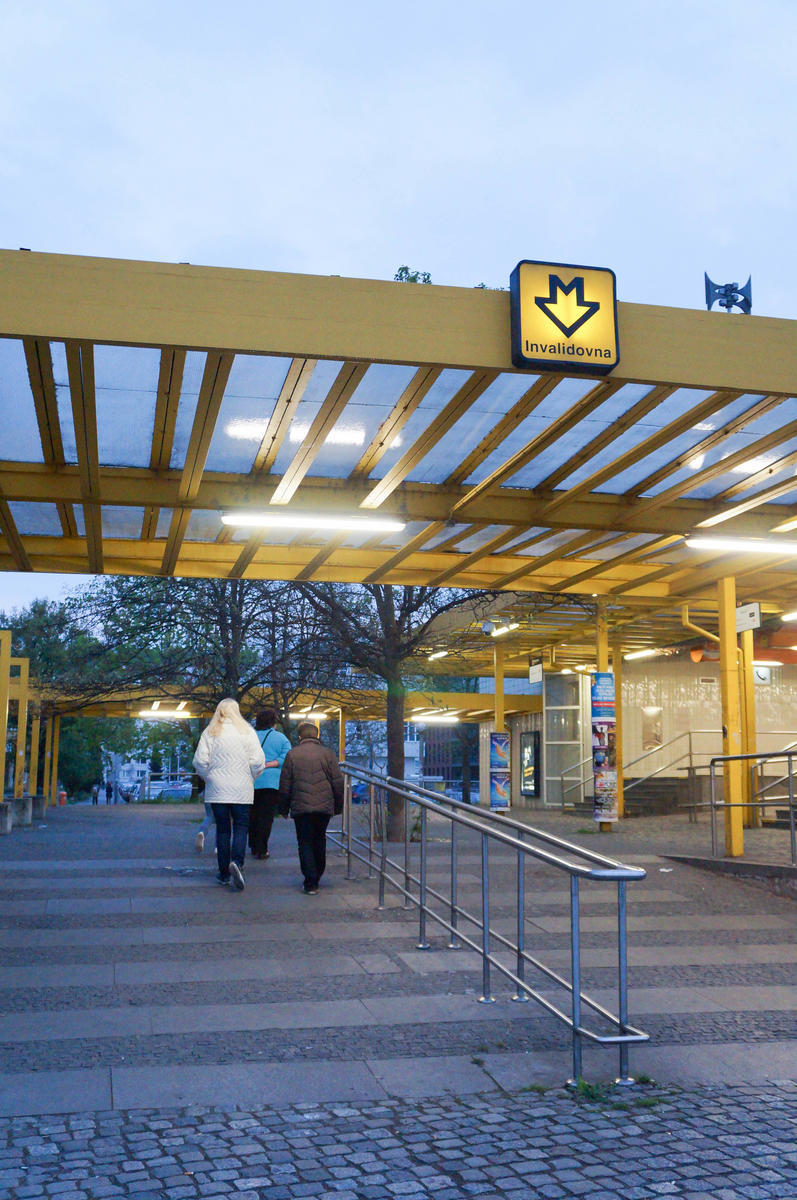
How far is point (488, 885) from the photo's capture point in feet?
22.8

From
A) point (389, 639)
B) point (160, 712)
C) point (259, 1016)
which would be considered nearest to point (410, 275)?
point (389, 639)

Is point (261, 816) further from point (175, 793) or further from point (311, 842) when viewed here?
point (175, 793)

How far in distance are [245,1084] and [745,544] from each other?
26.5 feet

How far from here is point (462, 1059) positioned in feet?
17.4

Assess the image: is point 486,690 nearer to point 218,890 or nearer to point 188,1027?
point 218,890

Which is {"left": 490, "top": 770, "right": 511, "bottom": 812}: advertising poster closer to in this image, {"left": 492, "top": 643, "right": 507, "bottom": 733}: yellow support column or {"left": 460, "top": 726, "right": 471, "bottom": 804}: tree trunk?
{"left": 492, "top": 643, "right": 507, "bottom": 733}: yellow support column

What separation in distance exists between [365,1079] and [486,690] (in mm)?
34898

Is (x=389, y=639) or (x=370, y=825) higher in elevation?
(x=389, y=639)

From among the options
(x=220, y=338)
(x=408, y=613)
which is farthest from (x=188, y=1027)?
(x=408, y=613)

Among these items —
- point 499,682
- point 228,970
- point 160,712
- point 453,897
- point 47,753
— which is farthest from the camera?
point 160,712

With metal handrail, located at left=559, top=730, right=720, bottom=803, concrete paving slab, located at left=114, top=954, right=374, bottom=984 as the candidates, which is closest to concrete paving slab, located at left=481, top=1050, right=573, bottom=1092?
concrete paving slab, located at left=114, top=954, right=374, bottom=984

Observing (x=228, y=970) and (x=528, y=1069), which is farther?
(x=228, y=970)

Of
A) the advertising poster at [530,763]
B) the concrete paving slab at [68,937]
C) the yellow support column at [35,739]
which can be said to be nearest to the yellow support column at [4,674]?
the yellow support column at [35,739]

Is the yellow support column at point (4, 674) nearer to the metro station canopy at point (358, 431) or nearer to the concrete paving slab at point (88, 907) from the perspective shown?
the metro station canopy at point (358, 431)
